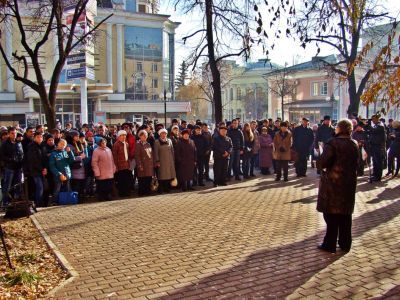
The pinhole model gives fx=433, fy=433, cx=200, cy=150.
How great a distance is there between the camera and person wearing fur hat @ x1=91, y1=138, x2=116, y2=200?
37.4ft

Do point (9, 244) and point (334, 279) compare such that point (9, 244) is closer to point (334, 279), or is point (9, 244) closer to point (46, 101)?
point (334, 279)

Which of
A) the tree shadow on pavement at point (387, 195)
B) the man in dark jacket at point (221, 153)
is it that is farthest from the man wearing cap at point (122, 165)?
the tree shadow on pavement at point (387, 195)

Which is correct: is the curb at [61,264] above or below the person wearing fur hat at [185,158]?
below

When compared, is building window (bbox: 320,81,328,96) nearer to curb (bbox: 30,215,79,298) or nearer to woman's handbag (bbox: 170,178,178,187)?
woman's handbag (bbox: 170,178,178,187)

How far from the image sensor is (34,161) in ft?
34.5

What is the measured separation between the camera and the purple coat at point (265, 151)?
52.2ft

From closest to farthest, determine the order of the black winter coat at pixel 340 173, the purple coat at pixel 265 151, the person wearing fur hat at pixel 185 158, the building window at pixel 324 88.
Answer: the black winter coat at pixel 340 173
the person wearing fur hat at pixel 185 158
the purple coat at pixel 265 151
the building window at pixel 324 88

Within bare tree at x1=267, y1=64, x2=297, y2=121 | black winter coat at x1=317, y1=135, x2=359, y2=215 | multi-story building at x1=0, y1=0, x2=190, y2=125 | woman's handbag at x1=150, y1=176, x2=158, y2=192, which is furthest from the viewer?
multi-story building at x1=0, y1=0, x2=190, y2=125

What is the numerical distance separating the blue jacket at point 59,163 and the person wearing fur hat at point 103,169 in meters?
0.67

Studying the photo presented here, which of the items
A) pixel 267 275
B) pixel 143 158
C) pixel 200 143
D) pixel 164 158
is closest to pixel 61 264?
pixel 267 275

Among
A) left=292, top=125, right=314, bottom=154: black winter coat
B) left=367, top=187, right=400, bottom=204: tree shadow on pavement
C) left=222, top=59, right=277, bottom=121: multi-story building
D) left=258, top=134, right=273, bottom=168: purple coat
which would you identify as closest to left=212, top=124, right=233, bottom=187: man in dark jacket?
left=258, top=134, right=273, bottom=168: purple coat

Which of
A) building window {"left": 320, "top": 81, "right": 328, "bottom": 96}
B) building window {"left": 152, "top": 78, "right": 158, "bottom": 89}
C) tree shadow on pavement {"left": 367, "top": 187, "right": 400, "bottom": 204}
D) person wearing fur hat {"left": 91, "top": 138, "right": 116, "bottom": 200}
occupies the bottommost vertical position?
tree shadow on pavement {"left": 367, "top": 187, "right": 400, "bottom": 204}

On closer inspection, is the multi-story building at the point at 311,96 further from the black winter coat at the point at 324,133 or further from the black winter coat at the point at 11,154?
the black winter coat at the point at 11,154

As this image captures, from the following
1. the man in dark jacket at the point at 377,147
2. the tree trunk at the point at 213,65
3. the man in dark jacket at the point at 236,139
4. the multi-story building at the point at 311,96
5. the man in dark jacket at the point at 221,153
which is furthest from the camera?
the multi-story building at the point at 311,96
